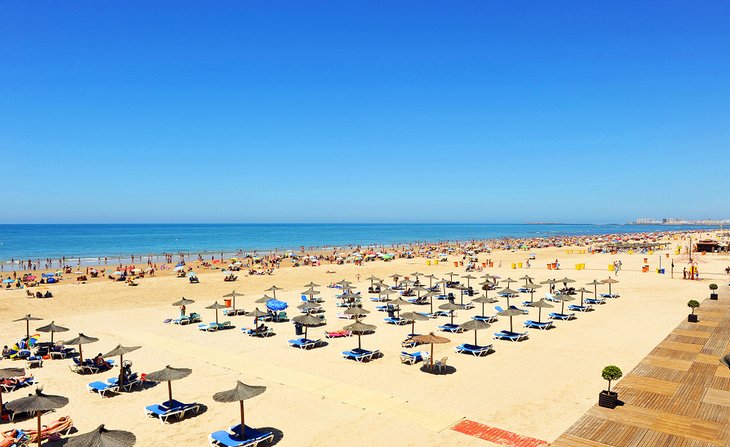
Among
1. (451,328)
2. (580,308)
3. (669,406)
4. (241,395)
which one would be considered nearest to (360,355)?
(451,328)

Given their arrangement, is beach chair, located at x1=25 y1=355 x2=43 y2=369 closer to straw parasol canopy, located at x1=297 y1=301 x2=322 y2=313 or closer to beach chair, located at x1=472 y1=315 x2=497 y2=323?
straw parasol canopy, located at x1=297 y1=301 x2=322 y2=313

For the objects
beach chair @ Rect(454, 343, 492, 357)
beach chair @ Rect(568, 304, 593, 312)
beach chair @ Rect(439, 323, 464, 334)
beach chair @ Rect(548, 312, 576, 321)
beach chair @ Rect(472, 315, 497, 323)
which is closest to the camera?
beach chair @ Rect(454, 343, 492, 357)

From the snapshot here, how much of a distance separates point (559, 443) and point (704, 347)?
11.2 metres

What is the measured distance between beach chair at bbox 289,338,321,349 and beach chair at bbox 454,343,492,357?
19.0 ft

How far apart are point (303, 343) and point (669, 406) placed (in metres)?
12.6

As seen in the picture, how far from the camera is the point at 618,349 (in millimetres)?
18297

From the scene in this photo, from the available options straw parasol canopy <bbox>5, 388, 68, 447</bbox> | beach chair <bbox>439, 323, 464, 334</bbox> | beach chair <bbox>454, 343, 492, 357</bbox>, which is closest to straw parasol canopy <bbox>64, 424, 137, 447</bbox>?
straw parasol canopy <bbox>5, 388, 68, 447</bbox>

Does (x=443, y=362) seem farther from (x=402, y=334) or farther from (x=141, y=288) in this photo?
(x=141, y=288)

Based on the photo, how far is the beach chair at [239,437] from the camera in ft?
34.4

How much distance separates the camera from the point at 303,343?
1948 cm

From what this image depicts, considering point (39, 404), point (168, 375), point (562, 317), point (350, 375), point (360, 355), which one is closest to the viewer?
point (39, 404)

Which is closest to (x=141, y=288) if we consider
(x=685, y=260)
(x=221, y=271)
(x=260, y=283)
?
(x=260, y=283)

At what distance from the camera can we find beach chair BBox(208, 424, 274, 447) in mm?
10484

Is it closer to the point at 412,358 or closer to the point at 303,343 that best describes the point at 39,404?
the point at 303,343
